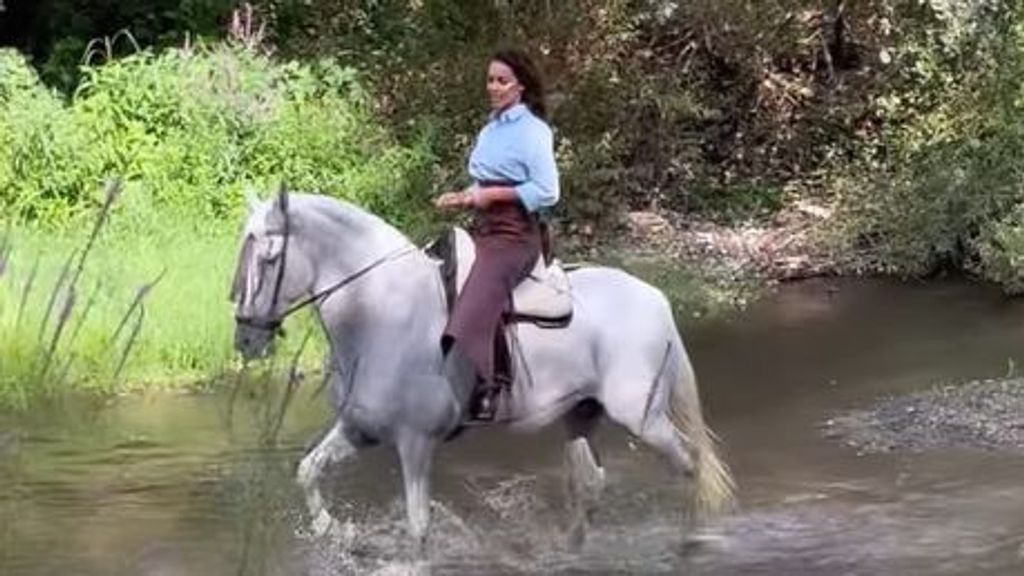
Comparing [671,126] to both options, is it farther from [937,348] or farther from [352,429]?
[352,429]

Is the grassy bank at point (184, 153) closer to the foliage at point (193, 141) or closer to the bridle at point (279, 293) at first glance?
the foliage at point (193, 141)

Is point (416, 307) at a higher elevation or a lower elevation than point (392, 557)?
higher

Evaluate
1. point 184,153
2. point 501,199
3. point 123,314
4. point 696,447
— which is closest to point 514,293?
point 501,199

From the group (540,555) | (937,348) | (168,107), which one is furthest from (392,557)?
(168,107)

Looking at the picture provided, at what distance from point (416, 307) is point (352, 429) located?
55 cm

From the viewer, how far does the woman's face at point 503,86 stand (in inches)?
291

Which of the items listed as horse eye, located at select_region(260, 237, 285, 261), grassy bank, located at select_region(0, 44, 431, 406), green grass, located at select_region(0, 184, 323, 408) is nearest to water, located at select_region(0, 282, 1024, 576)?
green grass, located at select_region(0, 184, 323, 408)

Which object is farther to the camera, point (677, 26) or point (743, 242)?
point (677, 26)

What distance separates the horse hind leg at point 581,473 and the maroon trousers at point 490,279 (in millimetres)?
748

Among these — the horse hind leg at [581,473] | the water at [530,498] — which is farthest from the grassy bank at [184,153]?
the horse hind leg at [581,473]

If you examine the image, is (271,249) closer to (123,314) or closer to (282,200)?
(282,200)

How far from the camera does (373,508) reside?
347 inches

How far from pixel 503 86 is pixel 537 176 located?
0.37 metres

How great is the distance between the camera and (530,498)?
29.5 feet
